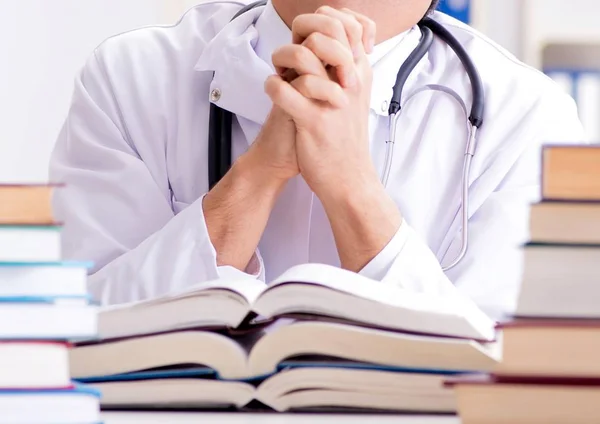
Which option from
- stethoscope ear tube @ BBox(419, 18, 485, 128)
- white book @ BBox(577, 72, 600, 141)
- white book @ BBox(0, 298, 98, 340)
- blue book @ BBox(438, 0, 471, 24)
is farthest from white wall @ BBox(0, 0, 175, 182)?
white book @ BBox(0, 298, 98, 340)

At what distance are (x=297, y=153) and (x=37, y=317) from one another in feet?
2.18

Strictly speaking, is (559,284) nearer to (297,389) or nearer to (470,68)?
(297,389)

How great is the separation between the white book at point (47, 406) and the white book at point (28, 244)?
0.07 metres

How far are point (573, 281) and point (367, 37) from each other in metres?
0.71

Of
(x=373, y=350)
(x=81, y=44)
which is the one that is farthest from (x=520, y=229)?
(x=81, y=44)

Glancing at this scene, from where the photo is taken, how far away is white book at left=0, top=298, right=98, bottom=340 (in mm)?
560

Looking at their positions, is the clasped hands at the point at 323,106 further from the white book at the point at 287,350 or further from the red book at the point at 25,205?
the red book at the point at 25,205

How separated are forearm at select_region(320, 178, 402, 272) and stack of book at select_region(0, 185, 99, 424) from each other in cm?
60

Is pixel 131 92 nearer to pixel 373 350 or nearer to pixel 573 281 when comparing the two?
pixel 373 350

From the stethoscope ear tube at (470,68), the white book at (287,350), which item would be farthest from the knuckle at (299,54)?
the white book at (287,350)

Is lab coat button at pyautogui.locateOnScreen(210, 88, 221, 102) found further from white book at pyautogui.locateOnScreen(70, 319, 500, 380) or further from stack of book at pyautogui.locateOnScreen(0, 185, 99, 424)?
stack of book at pyautogui.locateOnScreen(0, 185, 99, 424)

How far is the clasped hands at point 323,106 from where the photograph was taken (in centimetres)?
115

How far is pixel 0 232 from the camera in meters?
0.57

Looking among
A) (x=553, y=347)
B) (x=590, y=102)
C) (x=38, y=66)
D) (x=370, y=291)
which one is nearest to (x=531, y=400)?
(x=553, y=347)
